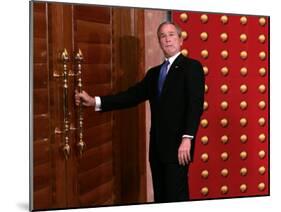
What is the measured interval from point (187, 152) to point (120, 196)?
15.9 inches

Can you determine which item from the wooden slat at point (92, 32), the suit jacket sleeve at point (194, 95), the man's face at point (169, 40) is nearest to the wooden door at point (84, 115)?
the wooden slat at point (92, 32)

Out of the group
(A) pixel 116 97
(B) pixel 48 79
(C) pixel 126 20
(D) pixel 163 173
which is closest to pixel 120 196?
(D) pixel 163 173

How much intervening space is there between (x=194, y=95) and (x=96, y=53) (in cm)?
54

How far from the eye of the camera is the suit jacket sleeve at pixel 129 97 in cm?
298

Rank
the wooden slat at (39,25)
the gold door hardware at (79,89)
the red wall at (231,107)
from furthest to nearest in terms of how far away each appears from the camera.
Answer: the red wall at (231,107)
the gold door hardware at (79,89)
the wooden slat at (39,25)

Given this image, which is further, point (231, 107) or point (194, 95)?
point (231, 107)

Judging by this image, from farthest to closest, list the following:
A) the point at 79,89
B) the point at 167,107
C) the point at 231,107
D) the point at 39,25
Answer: the point at 231,107 < the point at 167,107 < the point at 79,89 < the point at 39,25

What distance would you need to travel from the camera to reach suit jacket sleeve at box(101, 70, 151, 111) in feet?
9.77

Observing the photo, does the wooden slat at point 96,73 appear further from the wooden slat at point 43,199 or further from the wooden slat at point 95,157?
the wooden slat at point 43,199

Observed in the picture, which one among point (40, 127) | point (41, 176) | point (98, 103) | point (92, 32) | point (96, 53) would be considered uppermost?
point (92, 32)

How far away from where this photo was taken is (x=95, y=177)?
294 centimetres

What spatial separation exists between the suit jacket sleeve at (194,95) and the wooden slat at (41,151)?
699 millimetres

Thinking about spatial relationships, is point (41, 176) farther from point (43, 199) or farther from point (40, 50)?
point (40, 50)

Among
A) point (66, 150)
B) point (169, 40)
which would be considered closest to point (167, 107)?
point (169, 40)
